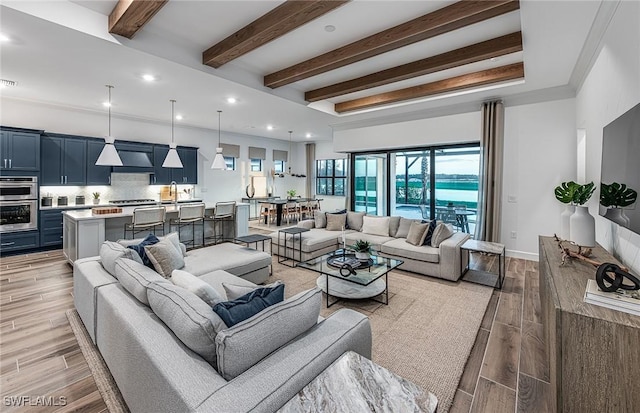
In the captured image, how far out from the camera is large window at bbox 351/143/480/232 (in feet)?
19.8

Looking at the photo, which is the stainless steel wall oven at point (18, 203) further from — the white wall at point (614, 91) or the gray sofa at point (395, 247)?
Answer: the white wall at point (614, 91)

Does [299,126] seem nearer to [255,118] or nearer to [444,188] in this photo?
[255,118]

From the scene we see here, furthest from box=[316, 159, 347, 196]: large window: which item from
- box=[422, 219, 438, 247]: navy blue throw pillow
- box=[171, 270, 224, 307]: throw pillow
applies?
box=[171, 270, 224, 307]: throw pillow

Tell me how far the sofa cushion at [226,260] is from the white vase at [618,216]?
137 inches

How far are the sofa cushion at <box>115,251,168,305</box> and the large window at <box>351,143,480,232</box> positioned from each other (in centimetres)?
574

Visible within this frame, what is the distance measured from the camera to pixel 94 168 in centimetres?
647

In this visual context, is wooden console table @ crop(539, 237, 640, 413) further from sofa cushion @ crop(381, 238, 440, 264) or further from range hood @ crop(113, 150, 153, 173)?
range hood @ crop(113, 150, 153, 173)

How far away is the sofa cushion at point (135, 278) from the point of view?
1.93 m

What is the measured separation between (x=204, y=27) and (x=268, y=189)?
7.69 m

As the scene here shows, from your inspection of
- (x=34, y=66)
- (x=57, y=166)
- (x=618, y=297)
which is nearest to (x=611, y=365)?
(x=618, y=297)

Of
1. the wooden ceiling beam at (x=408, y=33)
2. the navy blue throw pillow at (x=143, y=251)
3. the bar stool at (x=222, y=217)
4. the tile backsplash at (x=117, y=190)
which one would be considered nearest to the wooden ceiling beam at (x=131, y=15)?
the wooden ceiling beam at (x=408, y=33)

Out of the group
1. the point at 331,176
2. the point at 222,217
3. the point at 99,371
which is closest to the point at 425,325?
the point at 99,371

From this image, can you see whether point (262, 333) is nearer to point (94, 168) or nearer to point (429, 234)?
point (429, 234)

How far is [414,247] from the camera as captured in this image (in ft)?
14.9
